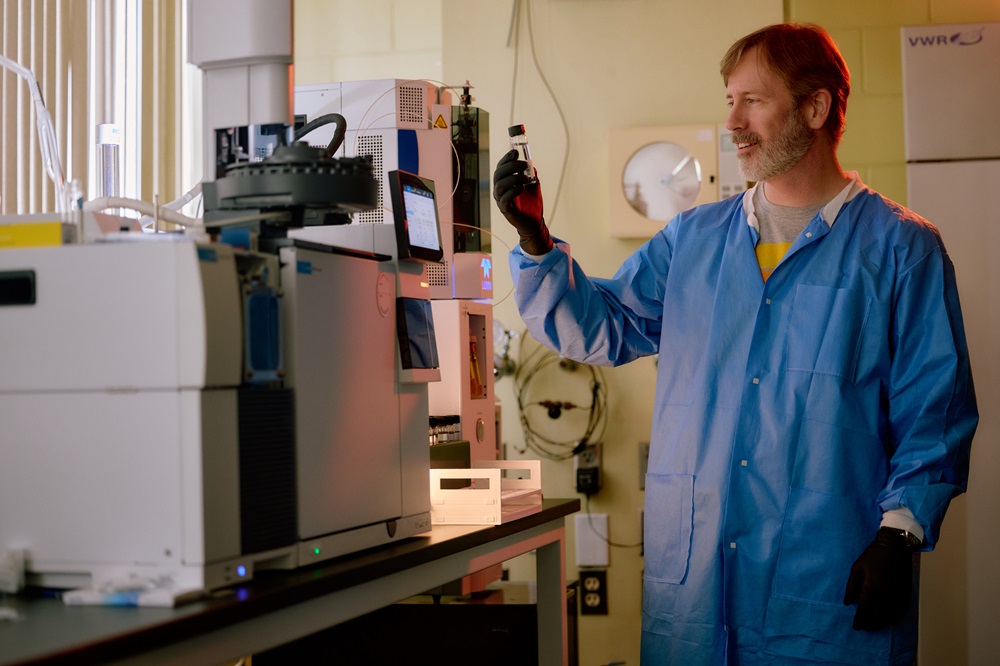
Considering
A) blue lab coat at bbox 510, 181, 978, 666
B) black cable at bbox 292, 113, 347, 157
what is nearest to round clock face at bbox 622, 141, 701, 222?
blue lab coat at bbox 510, 181, 978, 666

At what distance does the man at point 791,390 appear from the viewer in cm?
198

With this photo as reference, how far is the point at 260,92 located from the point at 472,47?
7.12 feet

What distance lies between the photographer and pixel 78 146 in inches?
122

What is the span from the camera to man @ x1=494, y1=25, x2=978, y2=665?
6.51 feet

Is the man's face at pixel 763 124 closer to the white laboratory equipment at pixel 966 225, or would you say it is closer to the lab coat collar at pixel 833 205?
the lab coat collar at pixel 833 205

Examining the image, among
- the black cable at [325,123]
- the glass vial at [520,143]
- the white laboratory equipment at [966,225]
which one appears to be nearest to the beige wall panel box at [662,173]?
the white laboratory equipment at [966,225]

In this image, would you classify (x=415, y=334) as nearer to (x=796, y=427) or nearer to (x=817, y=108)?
(x=796, y=427)

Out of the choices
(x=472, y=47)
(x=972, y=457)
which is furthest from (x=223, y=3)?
(x=972, y=457)

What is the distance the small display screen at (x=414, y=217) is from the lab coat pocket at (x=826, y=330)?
0.73 metres

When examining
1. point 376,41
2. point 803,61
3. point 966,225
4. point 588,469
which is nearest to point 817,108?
point 803,61

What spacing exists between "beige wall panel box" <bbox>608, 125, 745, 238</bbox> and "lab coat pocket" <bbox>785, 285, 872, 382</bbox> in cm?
162

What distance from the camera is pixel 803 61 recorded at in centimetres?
223

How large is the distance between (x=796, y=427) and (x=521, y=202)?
69cm

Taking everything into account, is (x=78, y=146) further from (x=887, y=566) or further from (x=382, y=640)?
(x=887, y=566)
